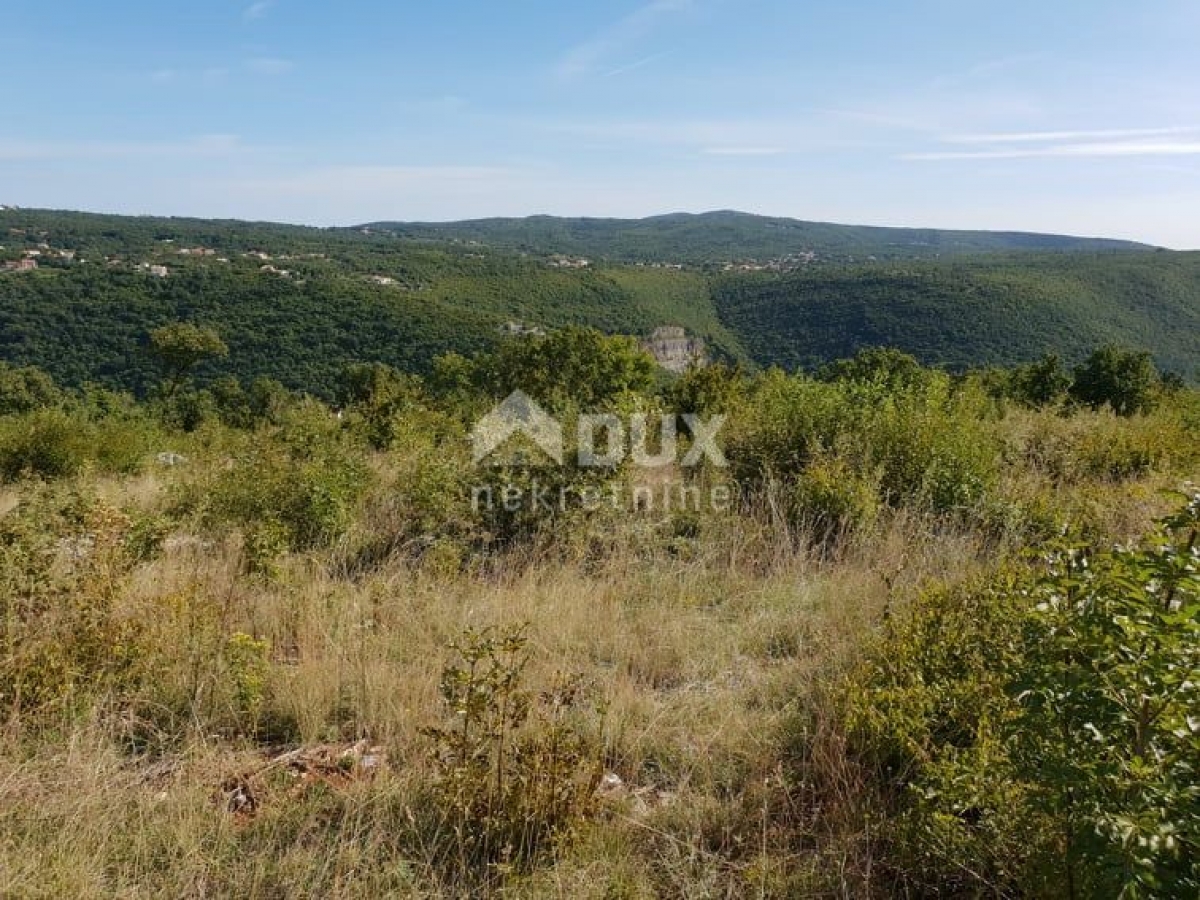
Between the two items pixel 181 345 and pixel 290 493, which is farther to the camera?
pixel 181 345

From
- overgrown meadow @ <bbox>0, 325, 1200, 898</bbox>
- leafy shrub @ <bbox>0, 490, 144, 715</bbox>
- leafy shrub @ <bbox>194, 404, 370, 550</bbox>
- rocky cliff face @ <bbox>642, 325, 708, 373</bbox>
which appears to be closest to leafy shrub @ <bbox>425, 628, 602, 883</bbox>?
overgrown meadow @ <bbox>0, 325, 1200, 898</bbox>

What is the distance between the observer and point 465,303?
81000 mm

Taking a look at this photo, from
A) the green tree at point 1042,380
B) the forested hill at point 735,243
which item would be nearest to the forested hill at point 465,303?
the green tree at point 1042,380

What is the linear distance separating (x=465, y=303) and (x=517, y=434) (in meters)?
78.7

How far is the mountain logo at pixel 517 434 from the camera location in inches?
202

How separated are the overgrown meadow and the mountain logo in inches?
6.4

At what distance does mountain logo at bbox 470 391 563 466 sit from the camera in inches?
202

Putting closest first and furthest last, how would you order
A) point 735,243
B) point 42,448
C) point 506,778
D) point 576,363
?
point 506,778 < point 42,448 < point 576,363 < point 735,243

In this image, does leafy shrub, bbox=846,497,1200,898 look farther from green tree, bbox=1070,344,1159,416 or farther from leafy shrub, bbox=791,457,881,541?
green tree, bbox=1070,344,1159,416

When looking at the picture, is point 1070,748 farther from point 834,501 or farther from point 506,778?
point 834,501

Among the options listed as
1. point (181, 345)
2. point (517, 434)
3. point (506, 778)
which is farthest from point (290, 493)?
point (181, 345)

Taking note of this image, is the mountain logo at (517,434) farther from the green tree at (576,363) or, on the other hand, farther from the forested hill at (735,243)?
the forested hill at (735,243)

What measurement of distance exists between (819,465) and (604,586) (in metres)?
2.12

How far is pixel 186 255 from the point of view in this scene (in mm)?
81812
